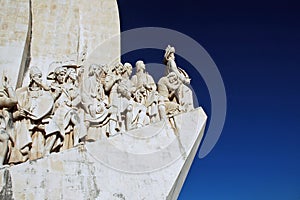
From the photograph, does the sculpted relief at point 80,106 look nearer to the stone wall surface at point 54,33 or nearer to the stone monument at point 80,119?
the stone monument at point 80,119

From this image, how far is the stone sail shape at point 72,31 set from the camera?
820 centimetres

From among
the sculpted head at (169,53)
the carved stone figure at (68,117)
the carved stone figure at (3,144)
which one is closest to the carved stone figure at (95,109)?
the carved stone figure at (68,117)

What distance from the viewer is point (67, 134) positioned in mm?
5930

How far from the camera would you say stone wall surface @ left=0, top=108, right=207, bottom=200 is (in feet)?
15.4

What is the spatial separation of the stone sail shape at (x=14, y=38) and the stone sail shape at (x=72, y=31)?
0.50 meters

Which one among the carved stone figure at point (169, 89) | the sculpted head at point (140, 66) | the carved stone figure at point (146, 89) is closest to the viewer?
the carved stone figure at point (146, 89)

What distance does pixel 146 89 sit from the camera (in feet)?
23.9

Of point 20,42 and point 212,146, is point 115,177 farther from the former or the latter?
point 20,42

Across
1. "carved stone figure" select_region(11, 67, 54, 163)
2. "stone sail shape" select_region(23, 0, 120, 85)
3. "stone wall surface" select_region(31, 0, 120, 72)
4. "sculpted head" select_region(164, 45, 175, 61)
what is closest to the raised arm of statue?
"carved stone figure" select_region(11, 67, 54, 163)

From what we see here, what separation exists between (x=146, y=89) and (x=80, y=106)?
1.49 m

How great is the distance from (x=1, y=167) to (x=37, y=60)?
12.5 ft

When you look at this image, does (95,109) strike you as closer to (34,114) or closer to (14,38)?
(34,114)

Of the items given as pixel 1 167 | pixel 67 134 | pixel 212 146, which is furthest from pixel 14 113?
pixel 212 146

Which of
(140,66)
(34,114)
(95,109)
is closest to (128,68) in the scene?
(140,66)
